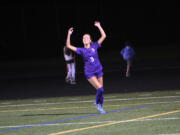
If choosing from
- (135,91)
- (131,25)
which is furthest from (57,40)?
(135,91)

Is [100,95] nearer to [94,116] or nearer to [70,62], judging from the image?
[94,116]

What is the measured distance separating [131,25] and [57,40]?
750 centimetres

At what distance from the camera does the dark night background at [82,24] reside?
4775 centimetres

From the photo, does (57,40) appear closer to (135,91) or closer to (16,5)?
(16,5)

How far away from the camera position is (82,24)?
157ft

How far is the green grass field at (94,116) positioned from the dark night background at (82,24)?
3161 centimetres

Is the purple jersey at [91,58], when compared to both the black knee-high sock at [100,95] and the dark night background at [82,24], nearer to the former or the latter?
the black knee-high sock at [100,95]

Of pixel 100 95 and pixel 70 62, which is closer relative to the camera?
pixel 100 95

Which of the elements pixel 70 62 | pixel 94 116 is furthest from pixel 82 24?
pixel 94 116

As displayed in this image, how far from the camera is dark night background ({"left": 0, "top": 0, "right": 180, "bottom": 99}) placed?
47750mm

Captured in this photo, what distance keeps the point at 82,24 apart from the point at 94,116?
36.9 meters

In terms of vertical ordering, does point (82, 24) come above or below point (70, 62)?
above

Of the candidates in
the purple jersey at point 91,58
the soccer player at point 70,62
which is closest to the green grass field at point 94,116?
the purple jersey at point 91,58

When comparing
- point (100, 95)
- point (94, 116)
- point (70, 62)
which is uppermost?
point (100, 95)
